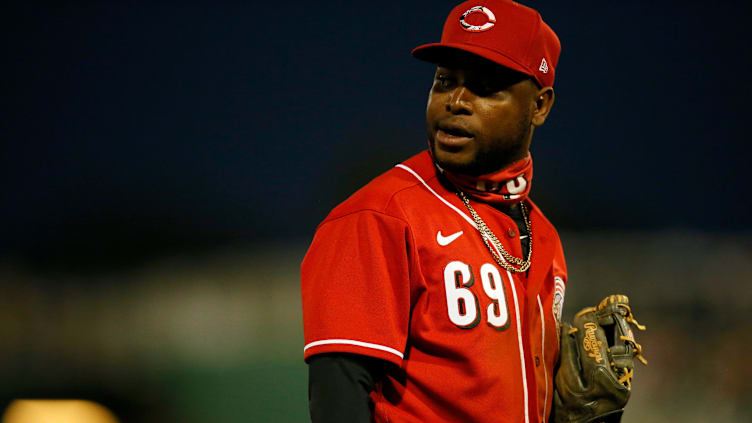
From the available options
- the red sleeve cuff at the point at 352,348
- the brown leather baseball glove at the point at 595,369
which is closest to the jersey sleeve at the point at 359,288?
the red sleeve cuff at the point at 352,348

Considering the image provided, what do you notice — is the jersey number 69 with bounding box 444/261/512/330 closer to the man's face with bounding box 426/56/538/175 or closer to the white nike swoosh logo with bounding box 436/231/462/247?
the white nike swoosh logo with bounding box 436/231/462/247

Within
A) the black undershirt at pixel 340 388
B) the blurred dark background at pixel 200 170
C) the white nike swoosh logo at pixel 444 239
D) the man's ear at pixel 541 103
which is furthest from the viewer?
the blurred dark background at pixel 200 170

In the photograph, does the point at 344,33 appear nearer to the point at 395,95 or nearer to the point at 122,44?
the point at 395,95

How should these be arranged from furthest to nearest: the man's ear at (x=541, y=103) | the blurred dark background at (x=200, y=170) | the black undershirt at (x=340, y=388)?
the blurred dark background at (x=200, y=170) → the man's ear at (x=541, y=103) → the black undershirt at (x=340, y=388)

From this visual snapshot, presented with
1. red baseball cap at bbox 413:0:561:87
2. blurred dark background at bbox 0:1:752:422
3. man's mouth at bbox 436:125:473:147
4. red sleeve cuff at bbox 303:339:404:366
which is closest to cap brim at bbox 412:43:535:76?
red baseball cap at bbox 413:0:561:87

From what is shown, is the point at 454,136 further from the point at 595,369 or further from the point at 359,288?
the point at 595,369

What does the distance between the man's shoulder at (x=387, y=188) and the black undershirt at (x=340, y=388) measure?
0.72 ft

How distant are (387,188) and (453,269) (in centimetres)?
16

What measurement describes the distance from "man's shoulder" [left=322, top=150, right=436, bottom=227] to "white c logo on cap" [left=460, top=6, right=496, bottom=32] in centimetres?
22

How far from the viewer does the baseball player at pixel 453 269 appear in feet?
3.30

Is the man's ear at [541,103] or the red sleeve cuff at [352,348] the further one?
the man's ear at [541,103]

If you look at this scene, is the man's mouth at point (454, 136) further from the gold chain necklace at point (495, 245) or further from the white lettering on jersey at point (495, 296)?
the white lettering on jersey at point (495, 296)

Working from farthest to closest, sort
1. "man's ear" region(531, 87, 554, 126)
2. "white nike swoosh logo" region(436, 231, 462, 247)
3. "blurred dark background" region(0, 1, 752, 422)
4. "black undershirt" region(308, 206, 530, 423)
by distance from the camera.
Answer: "blurred dark background" region(0, 1, 752, 422) < "man's ear" region(531, 87, 554, 126) < "white nike swoosh logo" region(436, 231, 462, 247) < "black undershirt" region(308, 206, 530, 423)

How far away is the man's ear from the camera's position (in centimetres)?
124
